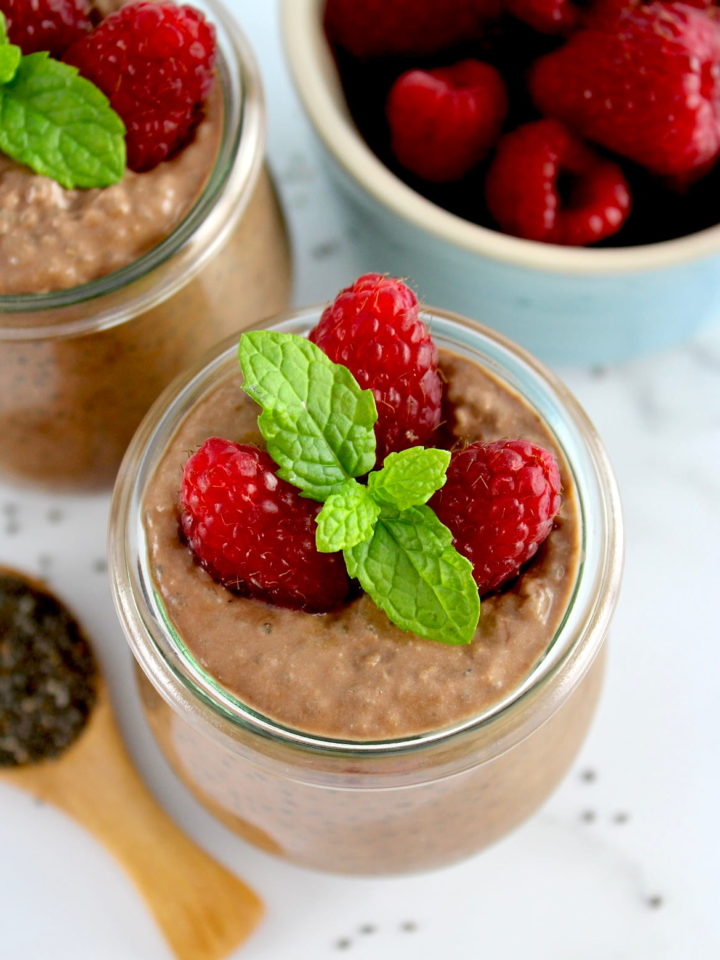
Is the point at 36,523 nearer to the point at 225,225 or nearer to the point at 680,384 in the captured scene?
the point at 225,225

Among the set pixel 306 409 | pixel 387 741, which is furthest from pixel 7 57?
pixel 387 741

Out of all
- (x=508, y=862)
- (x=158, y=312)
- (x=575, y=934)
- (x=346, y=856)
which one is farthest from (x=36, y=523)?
(x=575, y=934)

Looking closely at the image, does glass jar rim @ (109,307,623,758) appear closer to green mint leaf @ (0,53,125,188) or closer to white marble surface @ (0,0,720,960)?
green mint leaf @ (0,53,125,188)

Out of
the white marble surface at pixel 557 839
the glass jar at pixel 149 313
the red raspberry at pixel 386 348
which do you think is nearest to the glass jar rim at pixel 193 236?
the glass jar at pixel 149 313

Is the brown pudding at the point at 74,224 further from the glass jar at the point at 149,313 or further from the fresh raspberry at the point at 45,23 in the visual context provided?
the fresh raspberry at the point at 45,23

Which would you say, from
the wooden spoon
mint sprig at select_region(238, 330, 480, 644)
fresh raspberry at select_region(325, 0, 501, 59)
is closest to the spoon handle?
the wooden spoon

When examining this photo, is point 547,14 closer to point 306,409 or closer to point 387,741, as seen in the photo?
point 306,409
